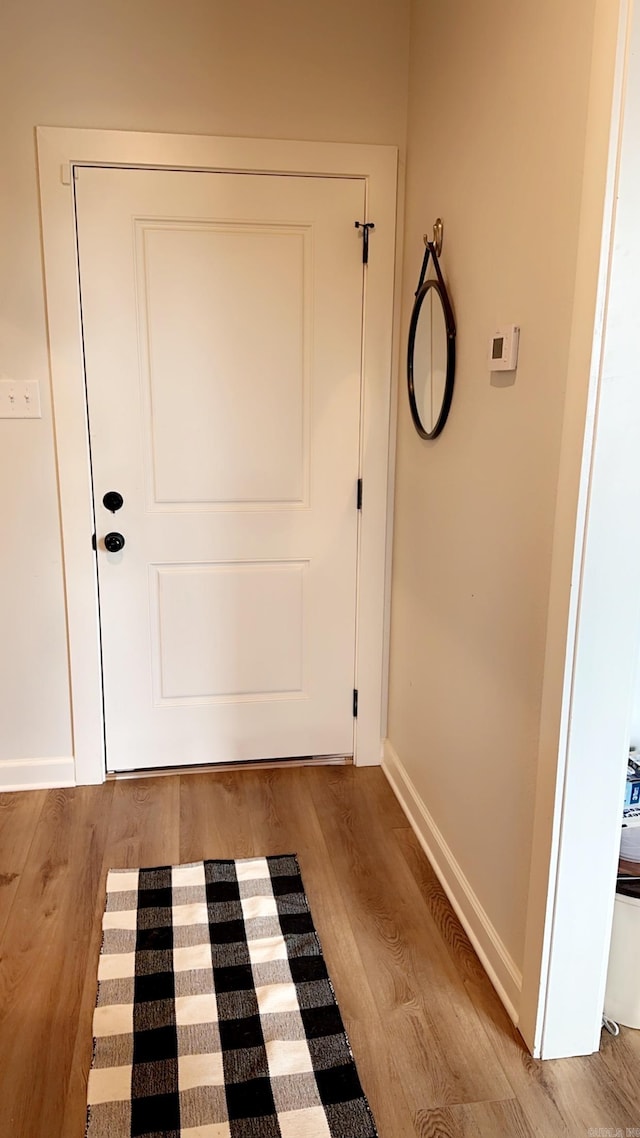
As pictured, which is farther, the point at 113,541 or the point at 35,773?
the point at 35,773

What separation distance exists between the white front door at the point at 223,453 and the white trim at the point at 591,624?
4.20 ft

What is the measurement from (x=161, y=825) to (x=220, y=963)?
2.18 ft

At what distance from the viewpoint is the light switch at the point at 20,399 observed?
94.8 inches

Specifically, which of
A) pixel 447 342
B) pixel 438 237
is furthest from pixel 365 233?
pixel 447 342

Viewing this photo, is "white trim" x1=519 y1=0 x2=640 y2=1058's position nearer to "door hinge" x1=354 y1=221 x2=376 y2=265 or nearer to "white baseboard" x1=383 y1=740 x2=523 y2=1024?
"white baseboard" x1=383 y1=740 x2=523 y2=1024

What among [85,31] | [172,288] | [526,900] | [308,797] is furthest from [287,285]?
[526,900]

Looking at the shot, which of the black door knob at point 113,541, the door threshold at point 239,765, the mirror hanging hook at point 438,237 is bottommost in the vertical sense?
the door threshold at point 239,765

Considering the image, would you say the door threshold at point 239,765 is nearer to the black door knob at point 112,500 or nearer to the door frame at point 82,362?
the door frame at point 82,362

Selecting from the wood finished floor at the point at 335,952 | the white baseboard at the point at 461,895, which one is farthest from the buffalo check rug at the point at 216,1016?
the white baseboard at the point at 461,895

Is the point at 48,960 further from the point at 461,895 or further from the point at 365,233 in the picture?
the point at 365,233

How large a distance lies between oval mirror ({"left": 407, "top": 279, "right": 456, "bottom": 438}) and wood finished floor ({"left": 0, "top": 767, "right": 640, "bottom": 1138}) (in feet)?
4.10

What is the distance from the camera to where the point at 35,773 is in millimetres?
2684

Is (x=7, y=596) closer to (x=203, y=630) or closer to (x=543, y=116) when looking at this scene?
(x=203, y=630)

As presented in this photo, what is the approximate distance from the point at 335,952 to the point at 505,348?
1.47 meters
